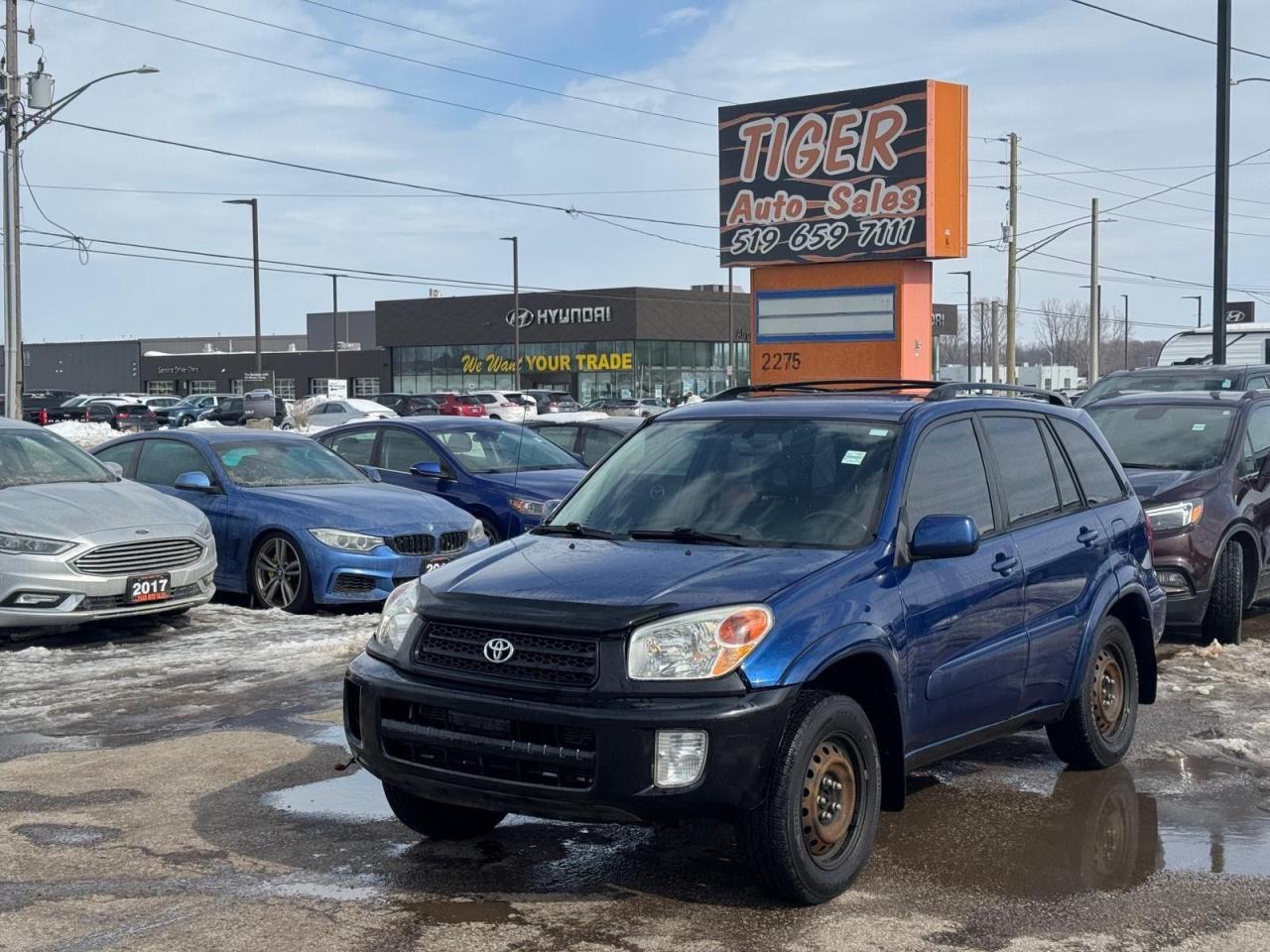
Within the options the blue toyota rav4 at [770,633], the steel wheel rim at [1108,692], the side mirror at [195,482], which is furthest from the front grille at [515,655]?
the side mirror at [195,482]

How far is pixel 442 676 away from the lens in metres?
5.11

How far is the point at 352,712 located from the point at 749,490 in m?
1.74

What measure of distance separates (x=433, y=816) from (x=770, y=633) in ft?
5.39

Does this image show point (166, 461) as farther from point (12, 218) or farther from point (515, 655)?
point (12, 218)

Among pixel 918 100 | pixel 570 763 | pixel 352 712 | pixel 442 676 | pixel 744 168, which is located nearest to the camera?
pixel 570 763

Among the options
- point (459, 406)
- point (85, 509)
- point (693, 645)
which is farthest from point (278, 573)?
point (459, 406)

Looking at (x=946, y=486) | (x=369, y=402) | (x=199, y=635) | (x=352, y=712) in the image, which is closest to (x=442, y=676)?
(x=352, y=712)

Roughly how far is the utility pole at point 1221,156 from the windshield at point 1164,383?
8.12m

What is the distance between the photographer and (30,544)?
9.99 m

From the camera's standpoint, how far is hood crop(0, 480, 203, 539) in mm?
10133

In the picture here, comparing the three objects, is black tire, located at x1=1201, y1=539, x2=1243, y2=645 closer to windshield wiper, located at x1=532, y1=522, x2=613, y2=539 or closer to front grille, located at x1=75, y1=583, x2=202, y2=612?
windshield wiper, located at x1=532, y1=522, x2=613, y2=539

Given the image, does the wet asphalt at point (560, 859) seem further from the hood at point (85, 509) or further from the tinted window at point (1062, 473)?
the hood at point (85, 509)

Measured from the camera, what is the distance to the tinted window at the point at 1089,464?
7074 mm

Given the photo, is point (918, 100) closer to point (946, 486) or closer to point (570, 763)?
point (946, 486)
